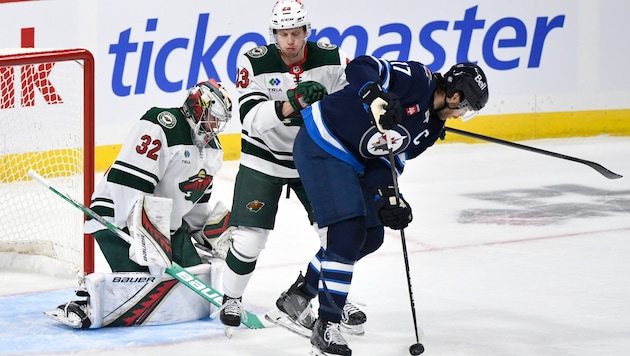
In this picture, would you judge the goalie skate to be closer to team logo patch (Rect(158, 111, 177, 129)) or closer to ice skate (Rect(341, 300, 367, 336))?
team logo patch (Rect(158, 111, 177, 129))

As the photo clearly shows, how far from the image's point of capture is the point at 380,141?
3.48 metres

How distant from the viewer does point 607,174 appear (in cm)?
398

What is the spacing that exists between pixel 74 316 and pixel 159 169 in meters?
0.55

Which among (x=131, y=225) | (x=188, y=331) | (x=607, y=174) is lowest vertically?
(x=188, y=331)

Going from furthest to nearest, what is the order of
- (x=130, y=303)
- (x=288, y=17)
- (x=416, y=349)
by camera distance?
1. (x=130, y=303)
2. (x=288, y=17)
3. (x=416, y=349)

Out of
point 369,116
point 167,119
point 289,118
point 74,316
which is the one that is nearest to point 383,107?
point 369,116

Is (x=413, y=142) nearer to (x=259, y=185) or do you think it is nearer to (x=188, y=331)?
(x=259, y=185)

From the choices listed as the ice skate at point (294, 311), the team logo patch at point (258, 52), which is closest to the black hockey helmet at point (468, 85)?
the team logo patch at point (258, 52)

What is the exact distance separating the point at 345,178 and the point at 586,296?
1272 mm

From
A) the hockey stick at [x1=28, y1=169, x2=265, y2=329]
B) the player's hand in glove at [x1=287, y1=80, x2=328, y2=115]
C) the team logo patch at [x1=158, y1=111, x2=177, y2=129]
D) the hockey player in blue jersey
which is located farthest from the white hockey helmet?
the hockey stick at [x1=28, y1=169, x2=265, y2=329]

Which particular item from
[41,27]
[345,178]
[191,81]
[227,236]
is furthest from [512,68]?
[345,178]

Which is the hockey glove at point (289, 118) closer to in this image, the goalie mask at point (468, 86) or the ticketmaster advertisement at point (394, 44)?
the goalie mask at point (468, 86)

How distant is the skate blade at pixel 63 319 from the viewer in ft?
12.6

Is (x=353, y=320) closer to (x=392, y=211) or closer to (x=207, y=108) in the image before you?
(x=392, y=211)
